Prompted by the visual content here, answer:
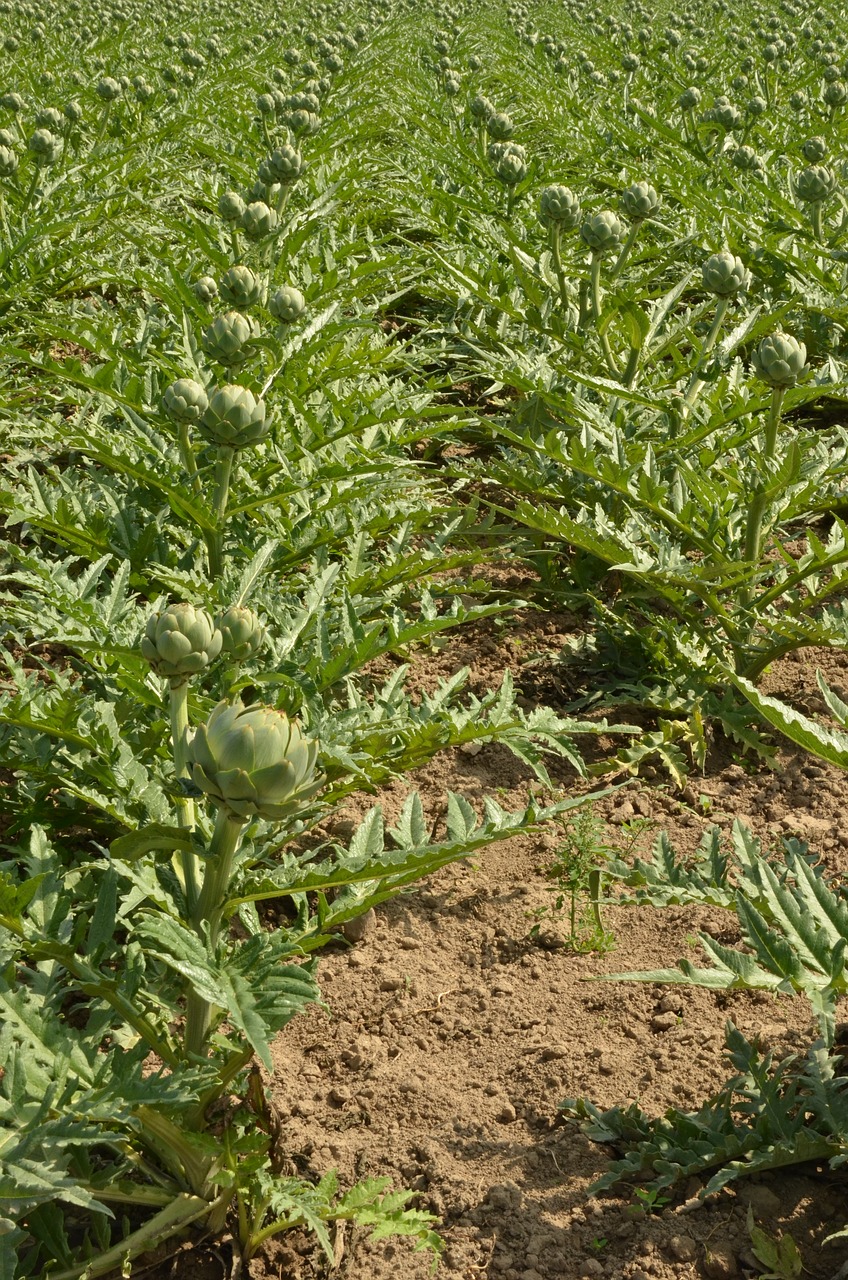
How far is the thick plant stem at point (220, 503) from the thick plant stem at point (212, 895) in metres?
0.91

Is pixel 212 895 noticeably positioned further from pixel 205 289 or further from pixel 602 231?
pixel 602 231

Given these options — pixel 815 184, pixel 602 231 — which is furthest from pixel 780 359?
pixel 815 184

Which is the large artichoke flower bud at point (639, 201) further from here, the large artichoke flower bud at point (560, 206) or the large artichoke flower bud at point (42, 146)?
the large artichoke flower bud at point (42, 146)

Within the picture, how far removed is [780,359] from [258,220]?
4.56 ft

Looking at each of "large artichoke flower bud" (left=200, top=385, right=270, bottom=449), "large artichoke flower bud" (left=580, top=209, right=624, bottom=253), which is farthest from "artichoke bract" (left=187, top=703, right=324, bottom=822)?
"large artichoke flower bud" (left=580, top=209, right=624, bottom=253)

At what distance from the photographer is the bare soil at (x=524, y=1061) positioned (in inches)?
65.1

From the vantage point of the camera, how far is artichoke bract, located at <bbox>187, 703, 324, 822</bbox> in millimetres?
1275

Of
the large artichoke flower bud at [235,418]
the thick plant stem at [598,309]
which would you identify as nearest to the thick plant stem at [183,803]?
the large artichoke flower bud at [235,418]

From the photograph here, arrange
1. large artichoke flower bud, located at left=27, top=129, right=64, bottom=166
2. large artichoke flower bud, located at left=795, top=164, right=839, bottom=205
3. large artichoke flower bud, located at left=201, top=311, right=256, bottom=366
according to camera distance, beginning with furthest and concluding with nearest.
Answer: large artichoke flower bud, located at left=27, top=129, right=64, bottom=166 < large artichoke flower bud, located at left=795, top=164, right=839, bottom=205 < large artichoke flower bud, located at left=201, top=311, right=256, bottom=366

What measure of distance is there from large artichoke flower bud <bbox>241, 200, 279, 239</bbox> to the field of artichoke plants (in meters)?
0.01

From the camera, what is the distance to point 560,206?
342 centimetres

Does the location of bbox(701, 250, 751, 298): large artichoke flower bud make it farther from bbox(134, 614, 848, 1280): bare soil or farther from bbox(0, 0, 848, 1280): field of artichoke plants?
bbox(134, 614, 848, 1280): bare soil

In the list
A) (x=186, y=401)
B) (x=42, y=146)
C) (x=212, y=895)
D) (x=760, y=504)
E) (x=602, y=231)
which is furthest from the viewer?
(x=42, y=146)

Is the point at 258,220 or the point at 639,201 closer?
the point at 258,220
